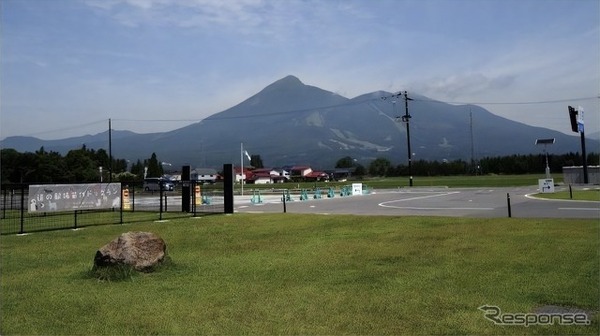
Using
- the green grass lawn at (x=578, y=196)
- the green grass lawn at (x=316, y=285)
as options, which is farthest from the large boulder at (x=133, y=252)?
the green grass lawn at (x=578, y=196)

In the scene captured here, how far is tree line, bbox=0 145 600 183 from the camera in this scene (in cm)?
7644

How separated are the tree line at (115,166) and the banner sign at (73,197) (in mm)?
28006

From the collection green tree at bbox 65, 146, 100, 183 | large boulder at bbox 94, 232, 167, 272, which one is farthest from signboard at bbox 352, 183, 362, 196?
green tree at bbox 65, 146, 100, 183

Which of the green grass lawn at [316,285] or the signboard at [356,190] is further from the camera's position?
the signboard at [356,190]

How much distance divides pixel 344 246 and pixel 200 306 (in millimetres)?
5610

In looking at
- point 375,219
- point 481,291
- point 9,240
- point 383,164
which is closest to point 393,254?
point 481,291

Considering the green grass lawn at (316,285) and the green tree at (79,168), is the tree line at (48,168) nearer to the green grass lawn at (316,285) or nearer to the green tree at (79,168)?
the green tree at (79,168)

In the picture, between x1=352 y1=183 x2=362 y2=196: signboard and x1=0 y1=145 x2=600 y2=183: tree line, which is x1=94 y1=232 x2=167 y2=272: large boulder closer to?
x1=352 y1=183 x2=362 y2=196: signboard

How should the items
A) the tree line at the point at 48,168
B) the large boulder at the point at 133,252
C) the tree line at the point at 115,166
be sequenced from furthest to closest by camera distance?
the tree line at the point at 115,166, the tree line at the point at 48,168, the large boulder at the point at 133,252

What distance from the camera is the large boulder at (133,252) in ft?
28.2

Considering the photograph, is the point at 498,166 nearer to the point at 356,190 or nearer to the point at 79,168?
the point at 356,190

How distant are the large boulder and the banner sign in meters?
9.36

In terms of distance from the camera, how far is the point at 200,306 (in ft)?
22.1

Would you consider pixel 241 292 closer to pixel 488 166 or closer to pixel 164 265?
pixel 164 265
